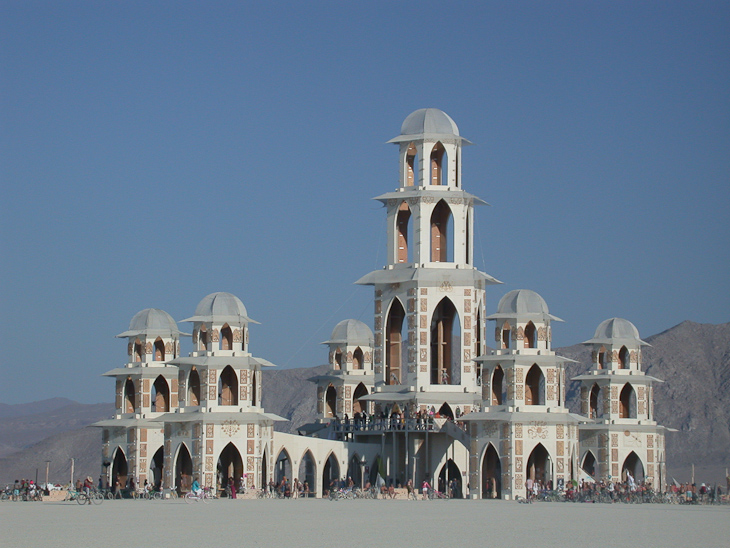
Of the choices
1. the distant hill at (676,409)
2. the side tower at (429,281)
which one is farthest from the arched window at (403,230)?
the distant hill at (676,409)

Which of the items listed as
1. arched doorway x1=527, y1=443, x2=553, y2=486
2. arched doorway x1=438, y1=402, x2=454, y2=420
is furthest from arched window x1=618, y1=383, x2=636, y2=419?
arched doorway x1=527, y1=443, x2=553, y2=486

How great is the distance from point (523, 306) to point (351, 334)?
66.8 ft

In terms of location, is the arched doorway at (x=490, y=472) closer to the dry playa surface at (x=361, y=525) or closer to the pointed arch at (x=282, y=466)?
the dry playa surface at (x=361, y=525)

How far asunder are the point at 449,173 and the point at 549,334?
1210 centimetres

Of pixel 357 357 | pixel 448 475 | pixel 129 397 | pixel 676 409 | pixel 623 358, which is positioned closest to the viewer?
pixel 448 475

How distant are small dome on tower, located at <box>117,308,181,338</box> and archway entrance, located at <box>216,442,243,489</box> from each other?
390 inches

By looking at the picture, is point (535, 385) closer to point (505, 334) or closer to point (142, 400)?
point (505, 334)

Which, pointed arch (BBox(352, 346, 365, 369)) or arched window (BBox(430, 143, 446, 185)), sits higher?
arched window (BBox(430, 143, 446, 185))

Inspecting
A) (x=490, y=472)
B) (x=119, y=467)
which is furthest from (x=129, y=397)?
(x=490, y=472)

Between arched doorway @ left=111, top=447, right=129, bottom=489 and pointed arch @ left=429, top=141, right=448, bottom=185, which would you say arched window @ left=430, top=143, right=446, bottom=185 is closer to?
pointed arch @ left=429, top=141, right=448, bottom=185

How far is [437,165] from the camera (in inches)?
2940

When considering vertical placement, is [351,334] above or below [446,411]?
above

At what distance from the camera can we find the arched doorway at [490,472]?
64875 millimetres

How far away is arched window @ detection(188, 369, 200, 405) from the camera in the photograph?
66312 millimetres
